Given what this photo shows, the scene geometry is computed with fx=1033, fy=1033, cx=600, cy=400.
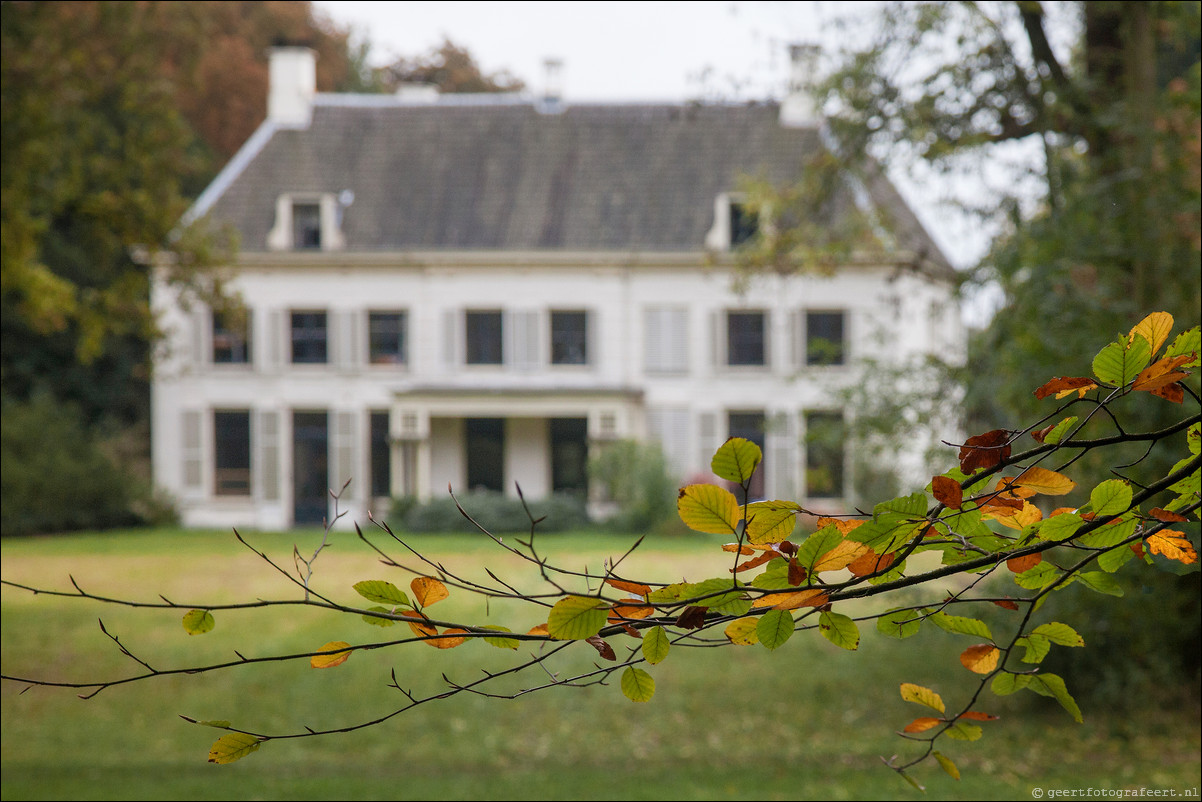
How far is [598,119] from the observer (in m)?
19.0

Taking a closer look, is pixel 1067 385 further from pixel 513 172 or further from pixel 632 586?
pixel 513 172

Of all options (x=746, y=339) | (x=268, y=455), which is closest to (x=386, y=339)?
(x=268, y=455)

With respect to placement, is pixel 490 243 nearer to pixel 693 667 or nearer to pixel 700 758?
pixel 693 667

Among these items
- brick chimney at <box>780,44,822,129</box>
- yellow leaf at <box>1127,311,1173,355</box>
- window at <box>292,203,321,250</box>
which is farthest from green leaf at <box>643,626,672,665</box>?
window at <box>292,203,321,250</box>

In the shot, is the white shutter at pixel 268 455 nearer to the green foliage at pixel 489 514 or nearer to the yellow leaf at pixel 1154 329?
the green foliage at pixel 489 514

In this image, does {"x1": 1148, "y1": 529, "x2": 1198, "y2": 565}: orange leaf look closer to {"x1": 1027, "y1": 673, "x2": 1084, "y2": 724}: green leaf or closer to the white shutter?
{"x1": 1027, "y1": 673, "x2": 1084, "y2": 724}: green leaf

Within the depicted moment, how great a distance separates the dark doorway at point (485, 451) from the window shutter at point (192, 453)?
444 cm

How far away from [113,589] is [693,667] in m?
5.15

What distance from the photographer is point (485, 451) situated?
1800cm

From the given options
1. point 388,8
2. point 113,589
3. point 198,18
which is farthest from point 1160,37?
point 113,589

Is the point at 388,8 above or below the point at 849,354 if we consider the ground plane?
above

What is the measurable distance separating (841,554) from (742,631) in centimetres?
15

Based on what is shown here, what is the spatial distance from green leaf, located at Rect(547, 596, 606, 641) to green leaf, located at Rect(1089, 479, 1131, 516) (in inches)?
20.9

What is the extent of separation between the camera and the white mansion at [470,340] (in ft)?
56.9
